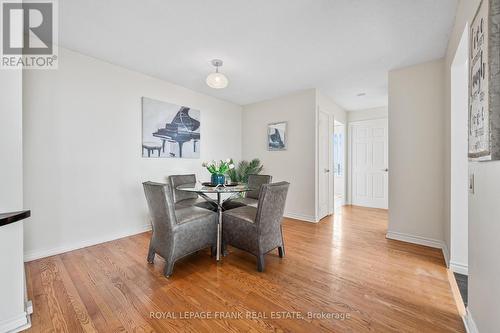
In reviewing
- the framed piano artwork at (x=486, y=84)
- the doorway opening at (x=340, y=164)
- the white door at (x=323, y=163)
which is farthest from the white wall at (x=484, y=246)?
the doorway opening at (x=340, y=164)

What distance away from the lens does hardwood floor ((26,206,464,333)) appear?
4.78ft

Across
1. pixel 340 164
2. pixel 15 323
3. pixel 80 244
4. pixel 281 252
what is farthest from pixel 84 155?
pixel 340 164

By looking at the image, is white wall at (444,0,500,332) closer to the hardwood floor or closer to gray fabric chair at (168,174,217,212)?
the hardwood floor

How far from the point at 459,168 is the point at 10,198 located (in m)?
3.83

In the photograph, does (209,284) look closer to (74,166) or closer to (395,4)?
(74,166)

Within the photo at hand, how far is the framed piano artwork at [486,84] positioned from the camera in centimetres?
96

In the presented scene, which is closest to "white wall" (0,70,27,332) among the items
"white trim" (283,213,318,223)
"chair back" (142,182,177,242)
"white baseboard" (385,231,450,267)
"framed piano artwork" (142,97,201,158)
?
"chair back" (142,182,177,242)

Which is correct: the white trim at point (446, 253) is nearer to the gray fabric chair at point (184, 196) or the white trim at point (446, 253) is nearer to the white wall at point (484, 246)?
the white wall at point (484, 246)

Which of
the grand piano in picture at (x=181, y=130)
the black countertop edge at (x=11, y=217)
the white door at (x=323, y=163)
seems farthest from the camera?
the white door at (x=323, y=163)

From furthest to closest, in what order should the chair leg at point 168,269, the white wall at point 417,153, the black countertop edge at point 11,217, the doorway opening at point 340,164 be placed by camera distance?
the doorway opening at point 340,164 → the white wall at point 417,153 → the chair leg at point 168,269 → the black countertop edge at point 11,217

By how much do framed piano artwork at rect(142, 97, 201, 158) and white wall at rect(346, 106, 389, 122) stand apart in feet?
13.1

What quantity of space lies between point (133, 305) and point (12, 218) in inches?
39.4

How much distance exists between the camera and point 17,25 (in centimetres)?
144

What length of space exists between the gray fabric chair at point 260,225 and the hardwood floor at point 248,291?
0.21 metres
